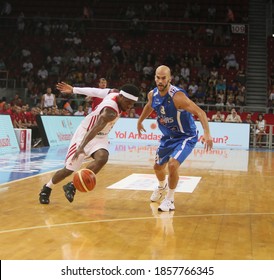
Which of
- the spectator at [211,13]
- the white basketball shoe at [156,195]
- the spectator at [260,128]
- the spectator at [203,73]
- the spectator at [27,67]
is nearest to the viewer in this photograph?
the white basketball shoe at [156,195]

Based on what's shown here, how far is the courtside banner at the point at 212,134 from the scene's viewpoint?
2241cm

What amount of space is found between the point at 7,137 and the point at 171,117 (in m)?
9.67

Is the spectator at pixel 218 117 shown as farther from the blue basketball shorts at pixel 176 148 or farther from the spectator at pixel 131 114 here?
the blue basketball shorts at pixel 176 148

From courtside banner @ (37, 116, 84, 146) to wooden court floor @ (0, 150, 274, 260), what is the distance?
9321mm

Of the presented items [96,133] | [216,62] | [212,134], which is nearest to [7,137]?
[212,134]

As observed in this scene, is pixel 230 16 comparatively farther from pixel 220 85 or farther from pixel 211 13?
pixel 220 85

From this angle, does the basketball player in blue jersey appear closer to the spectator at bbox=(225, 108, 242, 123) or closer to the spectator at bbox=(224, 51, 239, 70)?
the spectator at bbox=(225, 108, 242, 123)

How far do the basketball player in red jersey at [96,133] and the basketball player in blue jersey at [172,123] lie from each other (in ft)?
1.28

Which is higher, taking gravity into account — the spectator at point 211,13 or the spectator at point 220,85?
the spectator at point 211,13

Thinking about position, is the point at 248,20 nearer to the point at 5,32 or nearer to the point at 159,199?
the point at 5,32

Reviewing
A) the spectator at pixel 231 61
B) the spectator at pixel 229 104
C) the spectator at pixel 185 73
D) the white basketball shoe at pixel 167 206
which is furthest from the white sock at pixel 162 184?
the spectator at pixel 231 61

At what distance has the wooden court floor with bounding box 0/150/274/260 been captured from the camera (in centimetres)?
503

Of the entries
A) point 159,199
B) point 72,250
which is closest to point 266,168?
point 159,199

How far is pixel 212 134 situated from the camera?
2231cm
